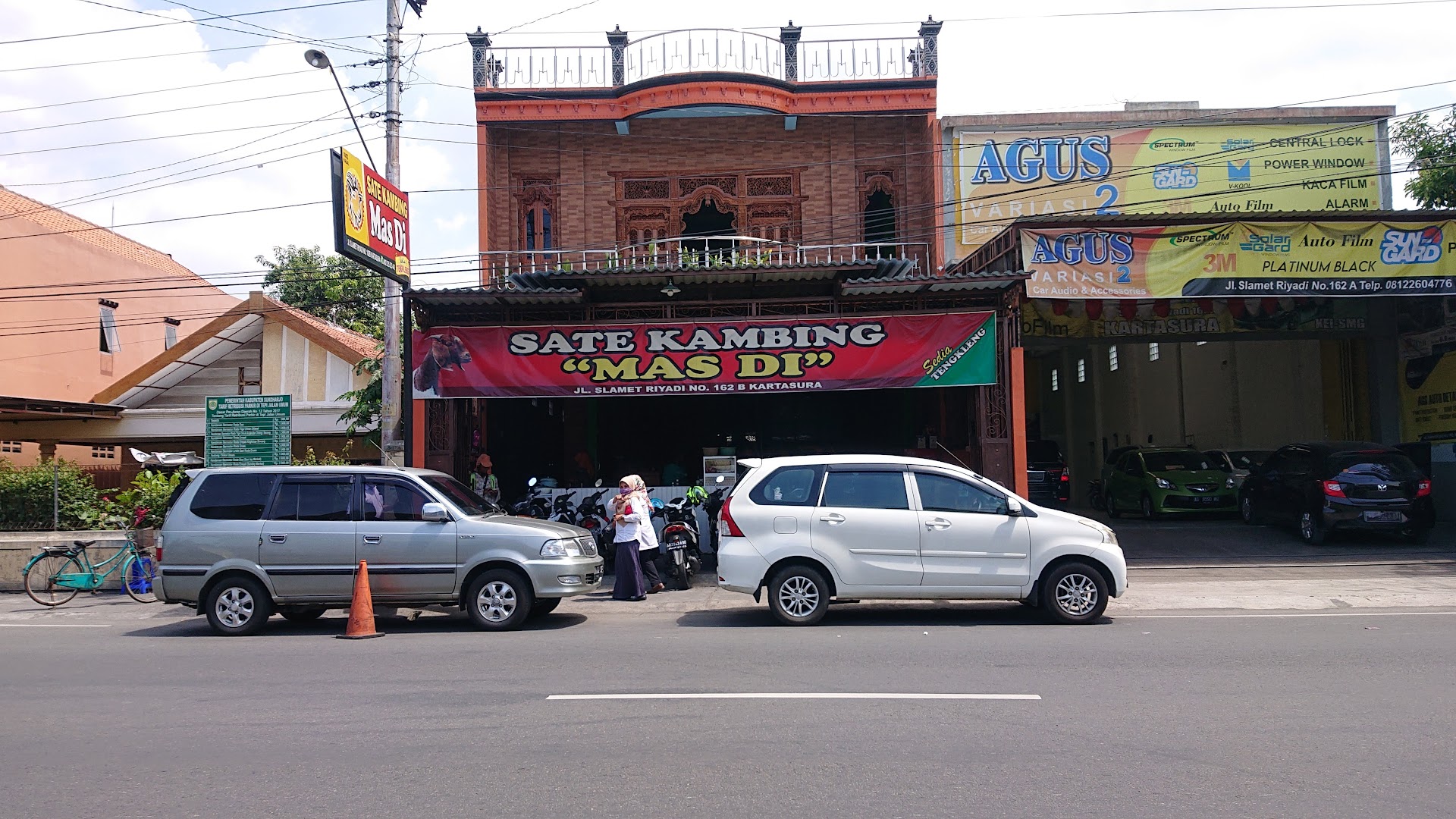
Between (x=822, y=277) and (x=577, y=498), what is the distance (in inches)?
192

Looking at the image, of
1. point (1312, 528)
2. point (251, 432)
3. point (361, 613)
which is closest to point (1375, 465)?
point (1312, 528)

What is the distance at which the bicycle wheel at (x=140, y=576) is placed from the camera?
552 inches

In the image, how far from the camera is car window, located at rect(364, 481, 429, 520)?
1079 cm

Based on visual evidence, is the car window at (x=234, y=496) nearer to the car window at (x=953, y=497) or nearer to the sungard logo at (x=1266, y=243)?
the car window at (x=953, y=497)

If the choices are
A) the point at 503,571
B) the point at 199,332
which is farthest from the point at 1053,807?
the point at 199,332

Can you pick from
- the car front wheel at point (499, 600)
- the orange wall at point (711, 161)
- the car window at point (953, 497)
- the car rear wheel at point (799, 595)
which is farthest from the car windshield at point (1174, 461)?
the car front wheel at point (499, 600)

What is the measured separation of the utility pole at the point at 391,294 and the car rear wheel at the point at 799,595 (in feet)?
20.9

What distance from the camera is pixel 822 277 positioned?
14.8 m

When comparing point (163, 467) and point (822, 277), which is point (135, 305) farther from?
point (822, 277)

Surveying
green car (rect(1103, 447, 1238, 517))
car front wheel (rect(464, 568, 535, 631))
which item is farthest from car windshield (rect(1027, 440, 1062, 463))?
car front wheel (rect(464, 568, 535, 631))

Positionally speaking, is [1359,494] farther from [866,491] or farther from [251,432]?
[251,432]

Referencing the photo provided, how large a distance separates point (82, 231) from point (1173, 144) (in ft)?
90.7

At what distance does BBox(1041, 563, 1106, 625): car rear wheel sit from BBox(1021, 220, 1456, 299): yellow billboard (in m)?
6.55

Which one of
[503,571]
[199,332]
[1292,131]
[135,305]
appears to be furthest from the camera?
[135,305]
